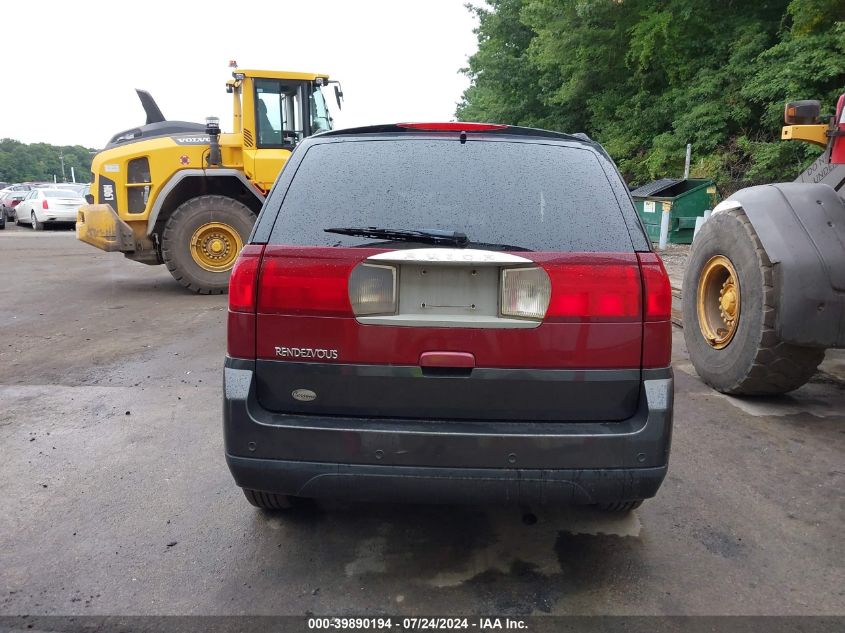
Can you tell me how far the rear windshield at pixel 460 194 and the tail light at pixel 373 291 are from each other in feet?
0.42

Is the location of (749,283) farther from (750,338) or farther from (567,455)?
(567,455)

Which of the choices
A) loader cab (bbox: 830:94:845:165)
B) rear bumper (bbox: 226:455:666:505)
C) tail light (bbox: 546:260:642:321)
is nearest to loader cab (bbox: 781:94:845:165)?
loader cab (bbox: 830:94:845:165)

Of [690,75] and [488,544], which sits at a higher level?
[690,75]

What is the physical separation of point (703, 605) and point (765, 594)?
280 millimetres

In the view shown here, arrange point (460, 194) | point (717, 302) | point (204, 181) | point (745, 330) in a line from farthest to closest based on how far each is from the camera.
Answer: point (204, 181), point (717, 302), point (745, 330), point (460, 194)

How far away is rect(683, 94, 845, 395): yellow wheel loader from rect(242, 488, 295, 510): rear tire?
125 inches

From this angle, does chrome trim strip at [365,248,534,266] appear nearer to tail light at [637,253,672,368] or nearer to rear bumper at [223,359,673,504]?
tail light at [637,253,672,368]

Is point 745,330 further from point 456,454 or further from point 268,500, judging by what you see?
point 268,500

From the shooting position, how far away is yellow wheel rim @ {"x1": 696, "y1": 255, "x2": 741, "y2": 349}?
468 cm

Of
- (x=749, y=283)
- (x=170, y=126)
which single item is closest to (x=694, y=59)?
(x=170, y=126)

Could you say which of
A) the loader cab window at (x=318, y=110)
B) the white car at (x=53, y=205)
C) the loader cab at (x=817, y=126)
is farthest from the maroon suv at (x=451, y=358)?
the white car at (x=53, y=205)

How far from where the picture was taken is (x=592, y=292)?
2320 mm

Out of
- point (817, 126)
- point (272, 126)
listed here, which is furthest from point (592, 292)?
point (272, 126)

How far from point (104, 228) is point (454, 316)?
8.46 metres
